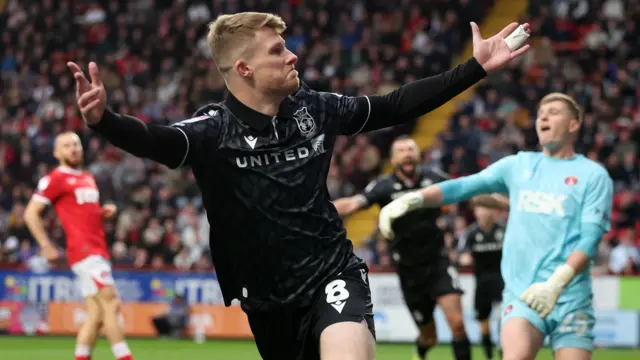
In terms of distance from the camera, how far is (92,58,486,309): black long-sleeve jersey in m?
5.06

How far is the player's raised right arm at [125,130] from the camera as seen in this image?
4305 mm

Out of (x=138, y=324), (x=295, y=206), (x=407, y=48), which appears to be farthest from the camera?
(x=407, y=48)

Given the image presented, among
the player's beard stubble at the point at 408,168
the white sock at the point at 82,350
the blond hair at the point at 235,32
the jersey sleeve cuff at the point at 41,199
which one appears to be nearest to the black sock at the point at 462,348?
the player's beard stubble at the point at 408,168

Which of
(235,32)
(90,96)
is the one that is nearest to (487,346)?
(235,32)

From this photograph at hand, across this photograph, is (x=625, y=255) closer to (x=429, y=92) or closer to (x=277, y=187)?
(x=429, y=92)

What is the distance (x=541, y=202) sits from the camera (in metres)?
7.08

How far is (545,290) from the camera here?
21.2ft

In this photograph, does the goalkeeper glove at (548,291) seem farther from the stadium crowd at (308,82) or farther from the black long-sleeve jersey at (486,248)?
the stadium crowd at (308,82)

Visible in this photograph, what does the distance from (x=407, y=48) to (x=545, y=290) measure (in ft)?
61.7

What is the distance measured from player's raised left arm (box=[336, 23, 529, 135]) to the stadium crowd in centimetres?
1343

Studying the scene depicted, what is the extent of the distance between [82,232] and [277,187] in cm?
675

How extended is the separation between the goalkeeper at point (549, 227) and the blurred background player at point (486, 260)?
671 centimetres

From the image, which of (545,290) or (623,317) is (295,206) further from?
(623,317)

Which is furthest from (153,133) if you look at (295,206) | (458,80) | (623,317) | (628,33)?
(628,33)
